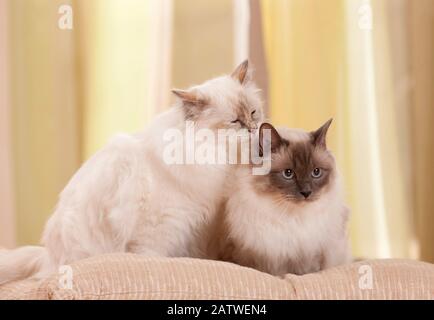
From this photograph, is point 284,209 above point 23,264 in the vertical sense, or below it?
above

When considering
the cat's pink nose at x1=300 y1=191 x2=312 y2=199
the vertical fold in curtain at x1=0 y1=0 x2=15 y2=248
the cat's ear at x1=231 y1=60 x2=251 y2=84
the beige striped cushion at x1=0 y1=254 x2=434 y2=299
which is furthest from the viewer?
the vertical fold in curtain at x1=0 y1=0 x2=15 y2=248

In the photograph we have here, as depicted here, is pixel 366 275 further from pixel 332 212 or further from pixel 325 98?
pixel 325 98

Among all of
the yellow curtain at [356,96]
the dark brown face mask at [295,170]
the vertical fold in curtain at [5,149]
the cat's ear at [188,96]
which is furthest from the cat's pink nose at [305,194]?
the vertical fold in curtain at [5,149]

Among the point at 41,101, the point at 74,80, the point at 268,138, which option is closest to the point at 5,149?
the point at 41,101

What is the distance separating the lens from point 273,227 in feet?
5.47

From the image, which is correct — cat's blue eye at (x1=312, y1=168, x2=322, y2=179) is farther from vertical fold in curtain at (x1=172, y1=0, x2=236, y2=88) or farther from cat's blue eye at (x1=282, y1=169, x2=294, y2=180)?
vertical fold in curtain at (x1=172, y1=0, x2=236, y2=88)

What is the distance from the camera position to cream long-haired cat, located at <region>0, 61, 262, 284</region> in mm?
1673

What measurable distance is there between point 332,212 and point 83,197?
2.23 ft

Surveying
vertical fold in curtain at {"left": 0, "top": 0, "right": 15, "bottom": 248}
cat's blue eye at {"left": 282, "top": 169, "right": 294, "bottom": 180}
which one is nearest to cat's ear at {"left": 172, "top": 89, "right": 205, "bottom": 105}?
cat's blue eye at {"left": 282, "top": 169, "right": 294, "bottom": 180}

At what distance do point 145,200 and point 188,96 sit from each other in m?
0.30

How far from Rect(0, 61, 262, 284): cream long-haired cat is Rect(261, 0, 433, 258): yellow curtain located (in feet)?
2.81

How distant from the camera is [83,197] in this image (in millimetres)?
1696

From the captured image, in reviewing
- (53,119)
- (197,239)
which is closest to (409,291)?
(197,239)

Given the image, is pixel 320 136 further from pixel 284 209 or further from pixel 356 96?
pixel 356 96
